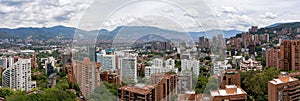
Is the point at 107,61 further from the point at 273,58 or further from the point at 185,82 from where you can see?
the point at 273,58

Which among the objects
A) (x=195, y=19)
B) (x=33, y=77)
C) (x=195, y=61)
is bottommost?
(x=33, y=77)

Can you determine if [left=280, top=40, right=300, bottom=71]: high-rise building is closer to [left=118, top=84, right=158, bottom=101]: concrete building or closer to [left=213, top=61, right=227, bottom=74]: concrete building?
[left=213, top=61, right=227, bottom=74]: concrete building

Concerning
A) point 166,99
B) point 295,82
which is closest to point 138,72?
point 166,99

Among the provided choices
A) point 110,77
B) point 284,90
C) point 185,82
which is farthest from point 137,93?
point 284,90

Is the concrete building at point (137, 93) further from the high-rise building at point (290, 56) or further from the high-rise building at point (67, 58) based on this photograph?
the high-rise building at point (290, 56)

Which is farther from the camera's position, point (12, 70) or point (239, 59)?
point (239, 59)

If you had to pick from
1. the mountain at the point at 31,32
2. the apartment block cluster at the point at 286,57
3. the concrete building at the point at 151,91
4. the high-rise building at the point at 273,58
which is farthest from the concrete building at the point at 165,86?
the high-rise building at the point at 273,58

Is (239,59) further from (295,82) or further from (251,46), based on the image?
(295,82)
